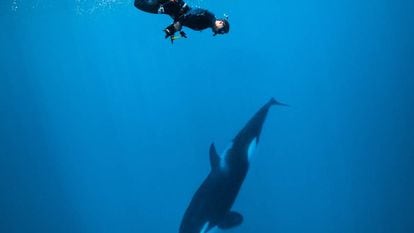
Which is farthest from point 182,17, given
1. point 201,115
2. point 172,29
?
point 201,115

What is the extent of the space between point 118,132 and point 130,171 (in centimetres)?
285

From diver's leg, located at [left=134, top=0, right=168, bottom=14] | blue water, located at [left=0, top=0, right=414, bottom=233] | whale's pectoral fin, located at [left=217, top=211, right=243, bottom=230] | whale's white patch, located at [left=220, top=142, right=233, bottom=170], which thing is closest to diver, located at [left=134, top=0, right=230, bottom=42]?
diver's leg, located at [left=134, top=0, right=168, bottom=14]

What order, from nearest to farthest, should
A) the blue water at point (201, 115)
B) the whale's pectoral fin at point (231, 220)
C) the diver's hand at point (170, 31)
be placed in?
the diver's hand at point (170, 31)
the whale's pectoral fin at point (231, 220)
the blue water at point (201, 115)

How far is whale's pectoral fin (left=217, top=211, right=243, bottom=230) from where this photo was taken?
709 centimetres

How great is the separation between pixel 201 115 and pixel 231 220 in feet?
43.4

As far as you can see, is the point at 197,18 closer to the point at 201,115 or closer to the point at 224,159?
the point at 224,159

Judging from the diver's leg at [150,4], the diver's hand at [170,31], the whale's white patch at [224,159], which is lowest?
the whale's white patch at [224,159]

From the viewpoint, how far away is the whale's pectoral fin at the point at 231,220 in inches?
279

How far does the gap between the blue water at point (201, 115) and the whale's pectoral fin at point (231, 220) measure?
8676 millimetres

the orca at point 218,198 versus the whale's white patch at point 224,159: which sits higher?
the whale's white patch at point 224,159

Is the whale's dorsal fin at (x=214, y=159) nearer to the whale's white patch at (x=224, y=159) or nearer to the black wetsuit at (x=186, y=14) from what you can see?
the whale's white patch at (x=224, y=159)

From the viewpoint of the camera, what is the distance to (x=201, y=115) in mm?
20234

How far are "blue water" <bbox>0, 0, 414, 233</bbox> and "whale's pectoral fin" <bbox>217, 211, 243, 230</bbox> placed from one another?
8.68 meters

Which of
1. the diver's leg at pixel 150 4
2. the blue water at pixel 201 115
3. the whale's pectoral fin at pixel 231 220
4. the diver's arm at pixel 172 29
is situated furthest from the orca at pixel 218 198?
the blue water at pixel 201 115
